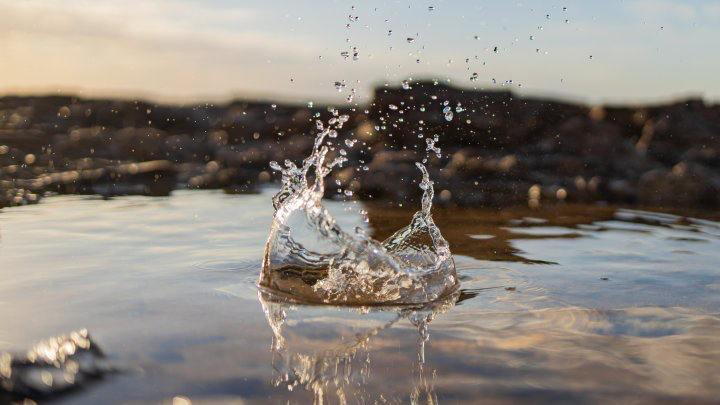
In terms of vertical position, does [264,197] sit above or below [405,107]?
below

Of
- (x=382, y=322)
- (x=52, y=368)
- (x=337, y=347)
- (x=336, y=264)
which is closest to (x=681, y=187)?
(x=336, y=264)

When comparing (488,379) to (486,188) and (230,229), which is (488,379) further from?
(486,188)

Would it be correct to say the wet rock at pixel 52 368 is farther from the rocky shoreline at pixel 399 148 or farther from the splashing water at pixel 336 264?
the rocky shoreline at pixel 399 148

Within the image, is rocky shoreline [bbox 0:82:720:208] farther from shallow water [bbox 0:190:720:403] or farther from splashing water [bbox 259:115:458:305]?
splashing water [bbox 259:115:458:305]

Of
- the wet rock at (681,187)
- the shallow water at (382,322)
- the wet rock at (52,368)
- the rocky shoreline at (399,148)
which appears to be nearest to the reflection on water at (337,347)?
the shallow water at (382,322)

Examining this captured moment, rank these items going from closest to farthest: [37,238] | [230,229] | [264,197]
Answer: [37,238] < [230,229] < [264,197]

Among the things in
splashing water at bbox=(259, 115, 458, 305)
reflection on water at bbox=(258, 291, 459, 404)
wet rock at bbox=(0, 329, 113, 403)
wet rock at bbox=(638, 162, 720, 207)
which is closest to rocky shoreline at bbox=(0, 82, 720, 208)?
wet rock at bbox=(638, 162, 720, 207)

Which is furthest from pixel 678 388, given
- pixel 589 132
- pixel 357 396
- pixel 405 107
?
pixel 405 107
